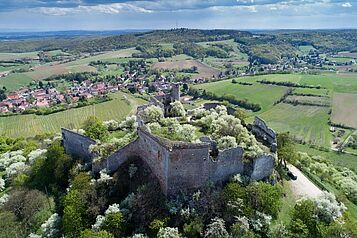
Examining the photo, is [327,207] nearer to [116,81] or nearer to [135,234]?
[135,234]

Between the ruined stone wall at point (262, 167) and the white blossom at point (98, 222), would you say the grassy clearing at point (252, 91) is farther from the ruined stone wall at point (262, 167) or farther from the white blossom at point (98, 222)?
the white blossom at point (98, 222)

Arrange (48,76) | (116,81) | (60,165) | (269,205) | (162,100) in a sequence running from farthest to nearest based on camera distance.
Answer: (48,76), (116,81), (162,100), (60,165), (269,205)

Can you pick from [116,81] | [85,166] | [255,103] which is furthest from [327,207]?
[116,81]

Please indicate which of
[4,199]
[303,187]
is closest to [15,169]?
[4,199]

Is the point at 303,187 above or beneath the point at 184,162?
beneath

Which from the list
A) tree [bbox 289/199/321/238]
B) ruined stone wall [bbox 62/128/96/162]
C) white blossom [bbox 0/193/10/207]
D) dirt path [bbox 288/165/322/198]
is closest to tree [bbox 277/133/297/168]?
dirt path [bbox 288/165/322/198]

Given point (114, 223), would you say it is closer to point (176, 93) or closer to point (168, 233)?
point (168, 233)

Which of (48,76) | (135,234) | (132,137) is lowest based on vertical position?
(48,76)
